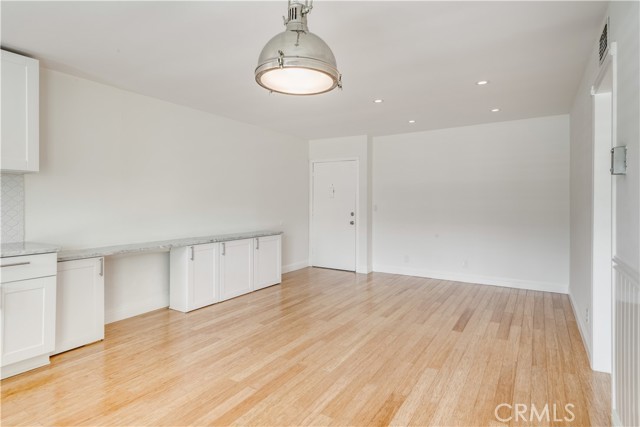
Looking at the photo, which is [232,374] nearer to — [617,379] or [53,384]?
[53,384]

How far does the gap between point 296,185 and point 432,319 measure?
363 cm

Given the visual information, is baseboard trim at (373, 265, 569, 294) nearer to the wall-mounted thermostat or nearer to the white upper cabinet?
the wall-mounted thermostat

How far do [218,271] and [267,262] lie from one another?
968 millimetres

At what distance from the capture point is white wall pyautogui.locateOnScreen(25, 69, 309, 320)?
3.28m

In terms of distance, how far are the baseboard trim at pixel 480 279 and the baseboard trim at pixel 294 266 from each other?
1358 mm

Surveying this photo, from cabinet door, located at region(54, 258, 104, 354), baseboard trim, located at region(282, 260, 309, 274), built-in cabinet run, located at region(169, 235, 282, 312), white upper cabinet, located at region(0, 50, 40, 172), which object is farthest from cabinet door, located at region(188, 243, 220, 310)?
baseboard trim, located at region(282, 260, 309, 274)

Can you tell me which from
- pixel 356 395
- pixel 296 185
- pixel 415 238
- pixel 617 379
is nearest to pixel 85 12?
pixel 356 395

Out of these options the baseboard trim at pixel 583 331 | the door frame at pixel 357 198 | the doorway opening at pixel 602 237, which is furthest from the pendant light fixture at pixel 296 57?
the door frame at pixel 357 198

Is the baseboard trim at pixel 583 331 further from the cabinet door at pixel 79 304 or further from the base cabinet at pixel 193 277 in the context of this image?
the cabinet door at pixel 79 304

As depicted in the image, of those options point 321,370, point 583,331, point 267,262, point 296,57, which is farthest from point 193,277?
point 583,331

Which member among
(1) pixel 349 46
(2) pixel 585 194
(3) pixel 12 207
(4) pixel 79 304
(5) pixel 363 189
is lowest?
(4) pixel 79 304

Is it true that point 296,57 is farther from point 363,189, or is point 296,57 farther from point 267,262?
point 363,189

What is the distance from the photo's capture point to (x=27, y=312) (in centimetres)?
260

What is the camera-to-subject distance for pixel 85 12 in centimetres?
224
